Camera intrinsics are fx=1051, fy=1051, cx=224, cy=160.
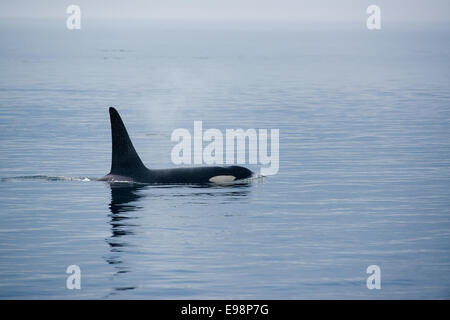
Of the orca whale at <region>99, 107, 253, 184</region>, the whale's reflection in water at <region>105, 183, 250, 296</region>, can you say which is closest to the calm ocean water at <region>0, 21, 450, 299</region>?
the whale's reflection in water at <region>105, 183, 250, 296</region>

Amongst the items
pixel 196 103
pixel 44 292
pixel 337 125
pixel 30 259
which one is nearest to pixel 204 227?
pixel 30 259

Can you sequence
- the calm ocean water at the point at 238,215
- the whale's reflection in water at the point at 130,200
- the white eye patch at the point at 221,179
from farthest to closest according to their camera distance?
the white eye patch at the point at 221,179 → the whale's reflection in water at the point at 130,200 → the calm ocean water at the point at 238,215

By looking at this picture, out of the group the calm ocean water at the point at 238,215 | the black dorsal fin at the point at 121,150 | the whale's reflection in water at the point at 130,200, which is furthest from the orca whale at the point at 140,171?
the calm ocean water at the point at 238,215

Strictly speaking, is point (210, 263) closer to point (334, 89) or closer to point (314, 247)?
point (314, 247)

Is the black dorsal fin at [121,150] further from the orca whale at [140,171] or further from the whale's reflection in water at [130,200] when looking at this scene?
the whale's reflection in water at [130,200]

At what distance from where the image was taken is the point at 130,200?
22078mm

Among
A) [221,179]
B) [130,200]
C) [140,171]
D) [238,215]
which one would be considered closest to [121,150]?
[140,171]

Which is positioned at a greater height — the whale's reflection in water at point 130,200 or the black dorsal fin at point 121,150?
the black dorsal fin at point 121,150

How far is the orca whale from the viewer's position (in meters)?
23.7

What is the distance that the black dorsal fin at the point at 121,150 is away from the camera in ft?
77.5

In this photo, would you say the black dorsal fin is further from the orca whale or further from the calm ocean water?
the calm ocean water

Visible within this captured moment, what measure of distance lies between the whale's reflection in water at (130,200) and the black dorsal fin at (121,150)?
419mm

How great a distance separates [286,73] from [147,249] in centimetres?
6894

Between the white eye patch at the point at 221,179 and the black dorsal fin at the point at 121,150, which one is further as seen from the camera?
the white eye patch at the point at 221,179
